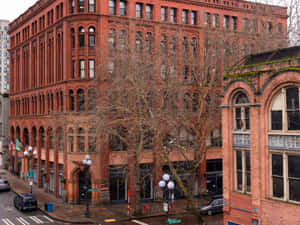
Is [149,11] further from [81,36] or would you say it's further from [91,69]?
[91,69]

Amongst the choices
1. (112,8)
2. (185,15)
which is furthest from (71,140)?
(185,15)

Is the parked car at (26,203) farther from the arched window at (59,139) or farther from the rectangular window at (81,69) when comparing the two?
the rectangular window at (81,69)

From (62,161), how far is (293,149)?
1127 inches

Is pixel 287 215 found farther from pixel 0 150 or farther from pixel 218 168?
pixel 0 150

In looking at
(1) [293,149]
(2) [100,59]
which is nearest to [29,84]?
(2) [100,59]

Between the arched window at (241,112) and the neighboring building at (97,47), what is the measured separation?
11.4 m

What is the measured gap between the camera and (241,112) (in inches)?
794

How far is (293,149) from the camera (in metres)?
17.2

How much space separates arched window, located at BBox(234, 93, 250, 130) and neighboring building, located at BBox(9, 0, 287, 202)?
11.4m

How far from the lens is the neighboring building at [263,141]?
57.1 feet

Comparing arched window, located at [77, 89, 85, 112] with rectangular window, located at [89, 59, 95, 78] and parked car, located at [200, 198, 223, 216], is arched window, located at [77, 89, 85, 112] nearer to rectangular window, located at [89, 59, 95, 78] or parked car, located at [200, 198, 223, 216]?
rectangular window, located at [89, 59, 95, 78]

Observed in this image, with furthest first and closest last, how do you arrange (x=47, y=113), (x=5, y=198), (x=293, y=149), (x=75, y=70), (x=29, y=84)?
(x=29, y=84)
(x=47, y=113)
(x=5, y=198)
(x=75, y=70)
(x=293, y=149)

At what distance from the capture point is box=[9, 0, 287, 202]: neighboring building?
36094 millimetres

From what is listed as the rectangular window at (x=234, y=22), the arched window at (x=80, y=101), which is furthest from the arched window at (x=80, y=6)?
the rectangular window at (x=234, y=22)
